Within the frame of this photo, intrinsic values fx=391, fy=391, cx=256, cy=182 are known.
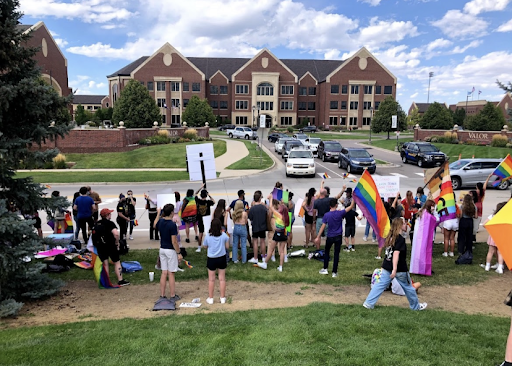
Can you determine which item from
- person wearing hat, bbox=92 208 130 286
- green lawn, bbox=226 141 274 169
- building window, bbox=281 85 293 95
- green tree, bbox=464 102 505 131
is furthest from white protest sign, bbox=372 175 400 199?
building window, bbox=281 85 293 95

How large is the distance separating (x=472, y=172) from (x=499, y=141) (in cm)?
1879

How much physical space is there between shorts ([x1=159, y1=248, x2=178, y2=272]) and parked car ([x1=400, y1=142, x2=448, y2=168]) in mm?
25567

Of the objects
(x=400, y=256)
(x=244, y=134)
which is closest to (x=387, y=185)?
(x=400, y=256)

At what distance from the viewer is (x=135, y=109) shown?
148 ft

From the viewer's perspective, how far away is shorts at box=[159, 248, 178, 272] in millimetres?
7358

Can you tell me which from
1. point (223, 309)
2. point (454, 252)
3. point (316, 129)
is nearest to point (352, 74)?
point (316, 129)

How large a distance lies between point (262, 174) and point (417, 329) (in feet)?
67.8

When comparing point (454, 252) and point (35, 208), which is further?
point (454, 252)

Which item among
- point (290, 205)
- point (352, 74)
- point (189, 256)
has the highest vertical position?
point (352, 74)

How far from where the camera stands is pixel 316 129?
7519cm

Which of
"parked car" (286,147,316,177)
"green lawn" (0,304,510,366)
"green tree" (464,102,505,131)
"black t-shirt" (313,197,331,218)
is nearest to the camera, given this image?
"green lawn" (0,304,510,366)

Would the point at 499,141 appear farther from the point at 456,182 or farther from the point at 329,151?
the point at 456,182

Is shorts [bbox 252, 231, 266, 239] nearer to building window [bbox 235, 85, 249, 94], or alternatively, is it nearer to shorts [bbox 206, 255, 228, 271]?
shorts [bbox 206, 255, 228, 271]

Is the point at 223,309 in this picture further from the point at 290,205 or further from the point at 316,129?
the point at 316,129
